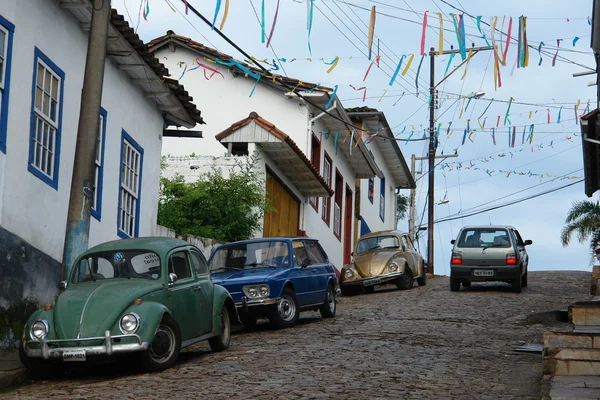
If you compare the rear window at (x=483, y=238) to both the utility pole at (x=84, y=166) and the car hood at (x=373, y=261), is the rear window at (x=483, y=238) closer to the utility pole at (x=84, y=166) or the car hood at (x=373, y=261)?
the car hood at (x=373, y=261)

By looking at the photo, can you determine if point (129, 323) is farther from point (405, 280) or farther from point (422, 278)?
point (422, 278)

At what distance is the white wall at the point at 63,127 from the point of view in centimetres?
1307

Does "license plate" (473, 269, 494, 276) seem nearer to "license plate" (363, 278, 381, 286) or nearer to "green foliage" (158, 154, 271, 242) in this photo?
"license plate" (363, 278, 381, 286)

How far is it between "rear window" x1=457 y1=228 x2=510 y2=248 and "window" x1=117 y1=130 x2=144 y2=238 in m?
9.49

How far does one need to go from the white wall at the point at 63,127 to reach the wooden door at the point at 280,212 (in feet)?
23.1

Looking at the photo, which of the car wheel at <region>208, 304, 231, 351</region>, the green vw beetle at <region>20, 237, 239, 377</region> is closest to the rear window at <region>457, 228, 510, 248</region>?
the car wheel at <region>208, 304, 231, 351</region>

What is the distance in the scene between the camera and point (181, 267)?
41.0ft

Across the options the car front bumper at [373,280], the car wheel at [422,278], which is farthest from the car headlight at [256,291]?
the car wheel at [422,278]

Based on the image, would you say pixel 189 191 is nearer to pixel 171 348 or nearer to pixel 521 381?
pixel 171 348

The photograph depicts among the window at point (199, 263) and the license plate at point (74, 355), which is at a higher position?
the window at point (199, 263)

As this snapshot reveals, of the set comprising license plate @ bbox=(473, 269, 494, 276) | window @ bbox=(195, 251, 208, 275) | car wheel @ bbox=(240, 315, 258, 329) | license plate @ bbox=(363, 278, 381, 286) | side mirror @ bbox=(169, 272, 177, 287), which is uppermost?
license plate @ bbox=(473, 269, 494, 276)

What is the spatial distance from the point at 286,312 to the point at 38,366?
596 cm

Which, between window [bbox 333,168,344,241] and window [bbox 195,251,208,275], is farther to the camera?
window [bbox 333,168,344,241]

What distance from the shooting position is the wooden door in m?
26.0
